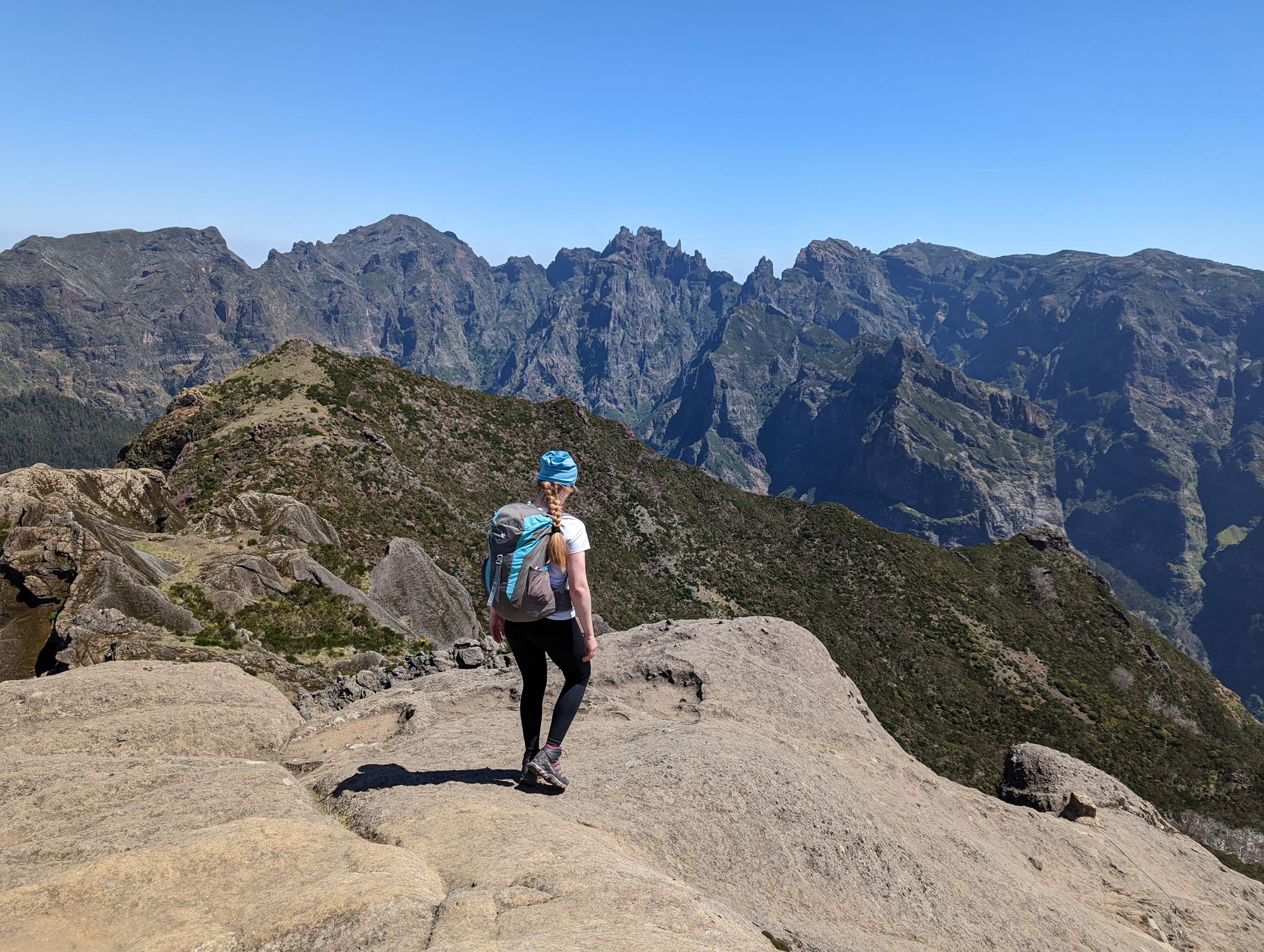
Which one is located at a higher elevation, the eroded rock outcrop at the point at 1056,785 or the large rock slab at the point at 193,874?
the large rock slab at the point at 193,874

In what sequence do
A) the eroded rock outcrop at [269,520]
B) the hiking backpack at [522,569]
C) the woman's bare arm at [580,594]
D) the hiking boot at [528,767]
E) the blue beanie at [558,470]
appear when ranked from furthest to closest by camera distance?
the eroded rock outcrop at [269,520] → the hiking boot at [528,767] → the blue beanie at [558,470] → the woman's bare arm at [580,594] → the hiking backpack at [522,569]

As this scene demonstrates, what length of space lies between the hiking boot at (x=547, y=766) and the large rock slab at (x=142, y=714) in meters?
7.19

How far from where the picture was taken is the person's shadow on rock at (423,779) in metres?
10.5

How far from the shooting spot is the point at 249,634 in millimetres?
27641

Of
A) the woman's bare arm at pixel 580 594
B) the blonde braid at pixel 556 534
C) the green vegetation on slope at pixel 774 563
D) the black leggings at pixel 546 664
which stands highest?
the blonde braid at pixel 556 534

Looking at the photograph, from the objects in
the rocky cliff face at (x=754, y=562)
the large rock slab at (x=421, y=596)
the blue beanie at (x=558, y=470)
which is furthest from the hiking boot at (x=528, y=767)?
the rocky cliff face at (x=754, y=562)

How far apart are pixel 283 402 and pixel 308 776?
65.6 m

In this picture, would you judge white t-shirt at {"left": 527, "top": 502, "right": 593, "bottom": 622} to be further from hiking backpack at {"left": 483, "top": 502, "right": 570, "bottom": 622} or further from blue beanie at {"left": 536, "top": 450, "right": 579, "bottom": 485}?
blue beanie at {"left": 536, "top": 450, "right": 579, "bottom": 485}

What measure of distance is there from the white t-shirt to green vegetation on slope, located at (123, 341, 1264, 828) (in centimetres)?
4188

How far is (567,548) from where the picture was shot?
8977 mm

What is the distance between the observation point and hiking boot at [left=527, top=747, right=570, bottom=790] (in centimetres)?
1023

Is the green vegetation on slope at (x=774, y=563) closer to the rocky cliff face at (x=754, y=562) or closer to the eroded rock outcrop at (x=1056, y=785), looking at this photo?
the rocky cliff face at (x=754, y=562)

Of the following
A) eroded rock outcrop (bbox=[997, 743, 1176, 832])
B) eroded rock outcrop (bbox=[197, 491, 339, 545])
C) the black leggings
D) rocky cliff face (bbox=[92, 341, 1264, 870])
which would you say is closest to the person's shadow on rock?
the black leggings

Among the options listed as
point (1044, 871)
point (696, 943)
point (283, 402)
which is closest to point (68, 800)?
point (696, 943)
